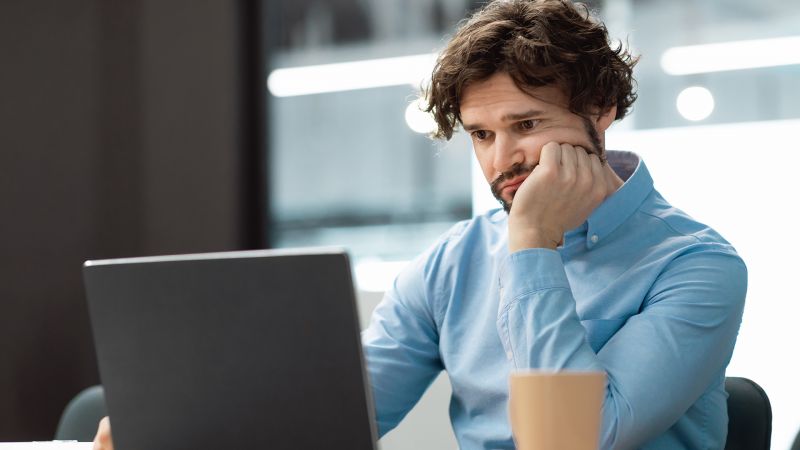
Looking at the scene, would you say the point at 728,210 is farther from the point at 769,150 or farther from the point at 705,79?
the point at 705,79

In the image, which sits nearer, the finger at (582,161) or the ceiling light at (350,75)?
the finger at (582,161)

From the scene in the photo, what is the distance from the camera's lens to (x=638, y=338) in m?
1.30

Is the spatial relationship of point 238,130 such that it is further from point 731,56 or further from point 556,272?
point 556,272

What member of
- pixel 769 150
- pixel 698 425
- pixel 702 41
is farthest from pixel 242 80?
pixel 698 425

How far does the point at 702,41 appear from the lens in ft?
9.49

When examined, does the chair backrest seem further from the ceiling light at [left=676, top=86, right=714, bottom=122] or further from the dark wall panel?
the dark wall panel

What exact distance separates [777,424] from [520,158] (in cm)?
137

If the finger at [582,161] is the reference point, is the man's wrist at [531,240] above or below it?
below

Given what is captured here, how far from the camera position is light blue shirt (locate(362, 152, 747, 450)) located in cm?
127

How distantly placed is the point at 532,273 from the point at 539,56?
0.40 metres

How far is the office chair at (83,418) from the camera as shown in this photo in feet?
6.10

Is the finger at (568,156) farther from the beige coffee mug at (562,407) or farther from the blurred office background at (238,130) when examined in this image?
the blurred office background at (238,130)

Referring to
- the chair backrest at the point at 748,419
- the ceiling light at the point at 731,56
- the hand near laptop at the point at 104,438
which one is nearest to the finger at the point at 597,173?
the chair backrest at the point at 748,419

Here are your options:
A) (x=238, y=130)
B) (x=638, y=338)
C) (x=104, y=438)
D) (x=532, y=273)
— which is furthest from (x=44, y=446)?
(x=238, y=130)
